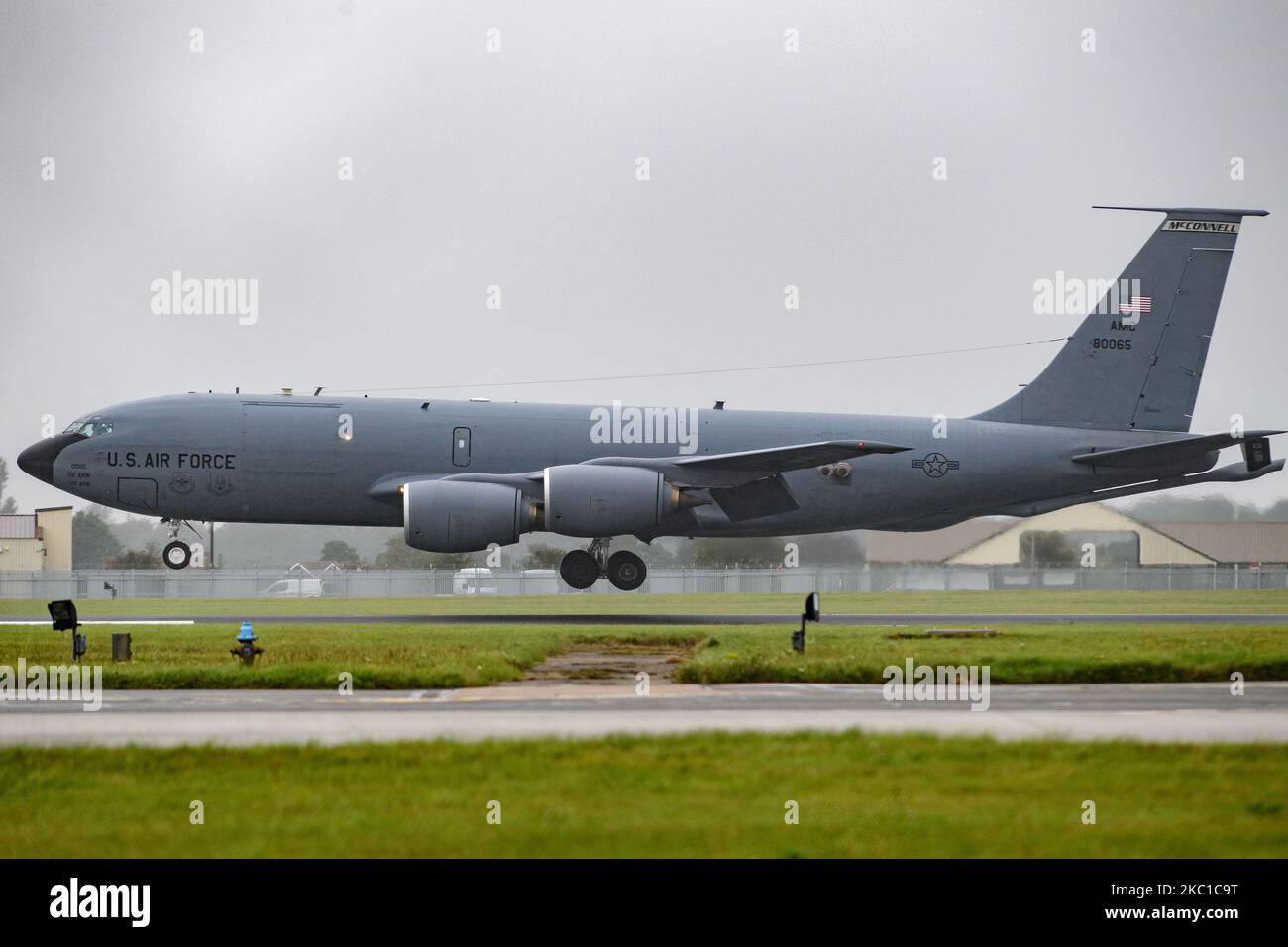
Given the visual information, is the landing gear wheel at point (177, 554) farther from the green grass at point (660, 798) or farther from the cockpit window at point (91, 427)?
the green grass at point (660, 798)

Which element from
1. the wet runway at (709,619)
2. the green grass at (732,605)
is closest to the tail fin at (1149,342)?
the green grass at (732,605)

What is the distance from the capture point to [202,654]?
23.0 metres

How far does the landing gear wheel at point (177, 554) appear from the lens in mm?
37094

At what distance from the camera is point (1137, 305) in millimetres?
42312

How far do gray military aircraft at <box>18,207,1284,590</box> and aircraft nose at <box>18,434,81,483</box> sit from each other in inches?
2.4

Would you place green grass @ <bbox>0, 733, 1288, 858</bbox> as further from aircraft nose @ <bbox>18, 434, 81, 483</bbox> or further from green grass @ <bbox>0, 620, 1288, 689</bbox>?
aircraft nose @ <bbox>18, 434, 81, 483</bbox>

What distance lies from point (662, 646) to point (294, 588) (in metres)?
34.1

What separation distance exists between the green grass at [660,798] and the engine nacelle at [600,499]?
2242 centimetres

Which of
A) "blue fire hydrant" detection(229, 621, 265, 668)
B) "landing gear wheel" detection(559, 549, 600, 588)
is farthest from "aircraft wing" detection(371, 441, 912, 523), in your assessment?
"blue fire hydrant" detection(229, 621, 265, 668)

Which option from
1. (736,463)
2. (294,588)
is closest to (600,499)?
(736,463)

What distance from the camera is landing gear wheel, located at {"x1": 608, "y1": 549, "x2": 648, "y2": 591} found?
1503 inches

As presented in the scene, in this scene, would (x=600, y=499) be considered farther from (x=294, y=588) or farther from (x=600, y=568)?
(x=294, y=588)
